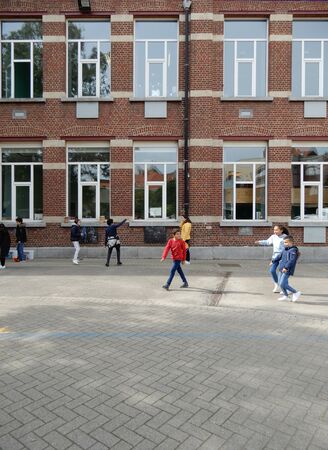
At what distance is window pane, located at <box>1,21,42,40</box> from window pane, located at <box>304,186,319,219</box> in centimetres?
1271

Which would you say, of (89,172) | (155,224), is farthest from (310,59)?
(89,172)

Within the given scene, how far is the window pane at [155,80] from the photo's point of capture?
16.2 m

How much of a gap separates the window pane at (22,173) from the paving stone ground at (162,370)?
26.5 ft

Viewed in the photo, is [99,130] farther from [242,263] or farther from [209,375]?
[209,375]

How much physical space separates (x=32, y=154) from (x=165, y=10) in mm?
7836

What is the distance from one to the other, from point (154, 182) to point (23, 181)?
5.42 metres

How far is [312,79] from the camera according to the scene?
52.7 ft

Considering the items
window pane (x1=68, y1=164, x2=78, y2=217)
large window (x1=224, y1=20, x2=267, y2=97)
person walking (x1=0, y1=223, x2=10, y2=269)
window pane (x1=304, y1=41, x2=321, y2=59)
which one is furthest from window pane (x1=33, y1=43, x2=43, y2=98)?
window pane (x1=304, y1=41, x2=321, y2=59)

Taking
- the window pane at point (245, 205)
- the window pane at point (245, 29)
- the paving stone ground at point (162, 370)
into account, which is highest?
the window pane at point (245, 29)

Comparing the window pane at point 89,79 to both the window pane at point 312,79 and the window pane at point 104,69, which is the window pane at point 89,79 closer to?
the window pane at point 104,69

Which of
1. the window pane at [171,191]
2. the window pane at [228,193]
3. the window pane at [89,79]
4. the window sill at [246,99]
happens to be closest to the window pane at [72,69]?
Result: the window pane at [89,79]

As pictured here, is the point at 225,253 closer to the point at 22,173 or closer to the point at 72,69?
the point at 22,173

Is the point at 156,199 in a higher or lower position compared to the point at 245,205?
higher

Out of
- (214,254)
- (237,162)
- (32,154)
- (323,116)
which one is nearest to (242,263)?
(214,254)
